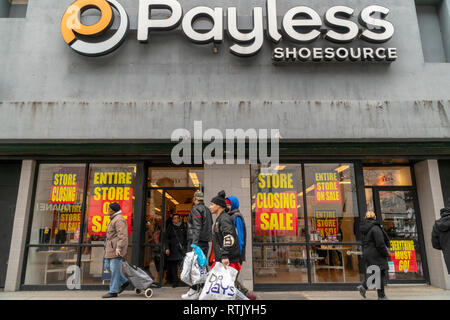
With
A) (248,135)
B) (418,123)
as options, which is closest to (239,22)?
(248,135)

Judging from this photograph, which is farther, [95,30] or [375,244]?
[95,30]

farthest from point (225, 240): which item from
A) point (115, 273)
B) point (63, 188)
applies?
point (63, 188)

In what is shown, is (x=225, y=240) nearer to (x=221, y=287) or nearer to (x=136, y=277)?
(x=221, y=287)

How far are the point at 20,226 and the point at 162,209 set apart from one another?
3489 mm

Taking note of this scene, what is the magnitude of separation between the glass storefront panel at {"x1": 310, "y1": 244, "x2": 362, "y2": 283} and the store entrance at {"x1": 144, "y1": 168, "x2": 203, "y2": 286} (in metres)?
3.47

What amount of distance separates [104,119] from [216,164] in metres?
2.99

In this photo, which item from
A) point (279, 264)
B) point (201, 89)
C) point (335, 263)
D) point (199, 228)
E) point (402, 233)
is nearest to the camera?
point (199, 228)

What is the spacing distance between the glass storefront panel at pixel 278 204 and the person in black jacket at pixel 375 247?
1829 mm

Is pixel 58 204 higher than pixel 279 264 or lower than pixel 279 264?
higher

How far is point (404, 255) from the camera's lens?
9055 millimetres

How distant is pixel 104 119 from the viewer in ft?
26.6

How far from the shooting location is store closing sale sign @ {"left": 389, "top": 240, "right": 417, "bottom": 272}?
8992 millimetres

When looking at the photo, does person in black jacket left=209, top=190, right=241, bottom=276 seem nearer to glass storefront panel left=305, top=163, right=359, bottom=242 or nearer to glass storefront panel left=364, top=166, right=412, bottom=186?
glass storefront panel left=305, top=163, right=359, bottom=242

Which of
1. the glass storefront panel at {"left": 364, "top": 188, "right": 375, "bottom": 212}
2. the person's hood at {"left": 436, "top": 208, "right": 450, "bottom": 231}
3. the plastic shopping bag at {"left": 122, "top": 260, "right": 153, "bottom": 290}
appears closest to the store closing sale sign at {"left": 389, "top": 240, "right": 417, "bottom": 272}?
the glass storefront panel at {"left": 364, "top": 188, "right": 375, "bottom": 212}
